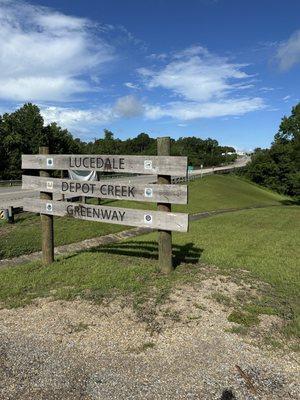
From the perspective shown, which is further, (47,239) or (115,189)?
(47,239)

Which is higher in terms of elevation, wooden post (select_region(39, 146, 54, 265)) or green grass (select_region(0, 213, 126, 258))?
wooden post (select_region(39, 146, 54, 265))

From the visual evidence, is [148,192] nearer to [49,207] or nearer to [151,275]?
[151,275]

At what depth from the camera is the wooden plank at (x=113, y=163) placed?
24.1ft

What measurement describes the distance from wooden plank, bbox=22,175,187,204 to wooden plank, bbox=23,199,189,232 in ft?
0.87

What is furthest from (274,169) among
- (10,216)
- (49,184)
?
(49,184)

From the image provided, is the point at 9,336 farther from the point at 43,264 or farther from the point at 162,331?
the point at 43,264

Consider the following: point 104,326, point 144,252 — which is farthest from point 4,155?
point 104,326

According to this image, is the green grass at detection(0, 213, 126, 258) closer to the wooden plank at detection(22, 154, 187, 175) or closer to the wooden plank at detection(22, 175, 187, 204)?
the wooden plank at detection(22, 175, 187, 204)

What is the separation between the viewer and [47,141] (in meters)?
72.1

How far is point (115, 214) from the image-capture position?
26.7 ft

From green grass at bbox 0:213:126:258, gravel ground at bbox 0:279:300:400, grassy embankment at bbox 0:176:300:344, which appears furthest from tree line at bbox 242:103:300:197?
gravel ground at bbox 0:279:300:400

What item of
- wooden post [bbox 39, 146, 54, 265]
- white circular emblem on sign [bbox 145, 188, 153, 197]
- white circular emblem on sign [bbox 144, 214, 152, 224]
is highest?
white circular emblem on sign [bbox 145, 188, 153, 197]

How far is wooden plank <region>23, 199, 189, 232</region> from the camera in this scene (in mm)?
7480

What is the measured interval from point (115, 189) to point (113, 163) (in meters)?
0.53
